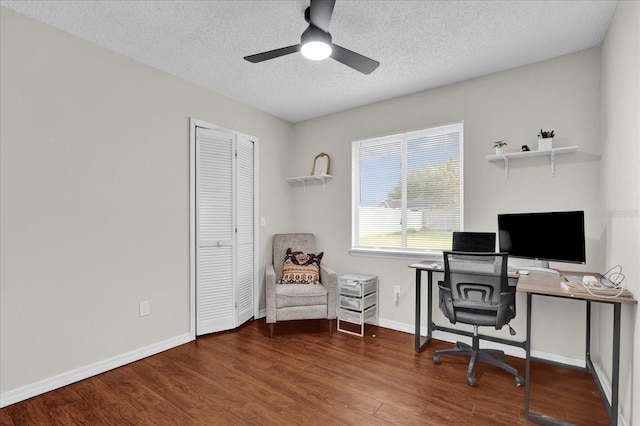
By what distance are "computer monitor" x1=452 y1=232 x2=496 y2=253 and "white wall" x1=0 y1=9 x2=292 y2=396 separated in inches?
102

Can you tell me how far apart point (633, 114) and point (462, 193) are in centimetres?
151

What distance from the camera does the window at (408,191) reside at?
323cm

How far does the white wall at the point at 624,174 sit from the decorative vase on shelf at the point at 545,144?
1.07ft

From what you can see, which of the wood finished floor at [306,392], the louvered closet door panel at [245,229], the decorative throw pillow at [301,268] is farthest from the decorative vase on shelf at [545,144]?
the louvered closet door panel at [245,229]

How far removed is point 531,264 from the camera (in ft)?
8.92

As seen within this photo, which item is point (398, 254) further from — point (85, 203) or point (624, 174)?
point (85, 203)

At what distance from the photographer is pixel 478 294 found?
2410 millimetres

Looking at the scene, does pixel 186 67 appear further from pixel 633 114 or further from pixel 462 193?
pixel 633 114

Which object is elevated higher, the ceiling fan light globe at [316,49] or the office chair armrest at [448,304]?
the ceiling fan light globe at [316,49]

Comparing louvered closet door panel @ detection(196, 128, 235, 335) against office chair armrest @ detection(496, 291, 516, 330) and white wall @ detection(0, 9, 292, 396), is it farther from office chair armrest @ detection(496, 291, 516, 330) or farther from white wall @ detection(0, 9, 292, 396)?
office chair armrest @ detection(496, 291, 516, 330)

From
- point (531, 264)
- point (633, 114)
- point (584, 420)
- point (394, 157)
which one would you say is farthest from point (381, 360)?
point (633, 114)

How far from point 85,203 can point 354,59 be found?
7.49 feet

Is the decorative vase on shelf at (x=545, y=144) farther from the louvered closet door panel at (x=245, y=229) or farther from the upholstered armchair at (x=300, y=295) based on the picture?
the louvered closet door panel at (x=245, y=229)

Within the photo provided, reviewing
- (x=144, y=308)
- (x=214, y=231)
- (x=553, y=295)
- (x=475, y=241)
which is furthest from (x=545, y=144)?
(x=144, y=308)
